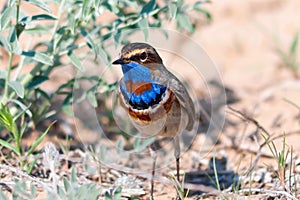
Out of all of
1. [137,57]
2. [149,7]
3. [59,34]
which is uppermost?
[149,7]

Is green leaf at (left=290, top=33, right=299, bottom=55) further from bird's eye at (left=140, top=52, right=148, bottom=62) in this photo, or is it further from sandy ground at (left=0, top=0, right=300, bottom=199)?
bird's eye at (left=140, top=52, right=148, bottom=62)

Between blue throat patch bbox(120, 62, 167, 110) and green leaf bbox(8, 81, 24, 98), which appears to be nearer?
blue throat patch bbox(120, 62, 167, 110)

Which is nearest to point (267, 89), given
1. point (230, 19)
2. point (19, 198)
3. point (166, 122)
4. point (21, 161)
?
point (230, 19)

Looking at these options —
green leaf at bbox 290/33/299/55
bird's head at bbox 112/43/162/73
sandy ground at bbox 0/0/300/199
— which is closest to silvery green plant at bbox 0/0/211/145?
bird's head at bbox 112/43/162/73

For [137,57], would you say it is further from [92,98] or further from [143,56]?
[92,98]

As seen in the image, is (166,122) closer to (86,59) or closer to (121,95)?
(121,95)

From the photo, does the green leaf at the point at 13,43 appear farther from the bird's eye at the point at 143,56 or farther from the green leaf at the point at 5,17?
the bird's eye at the point at 143,56

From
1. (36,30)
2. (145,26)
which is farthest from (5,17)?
(145,26)
